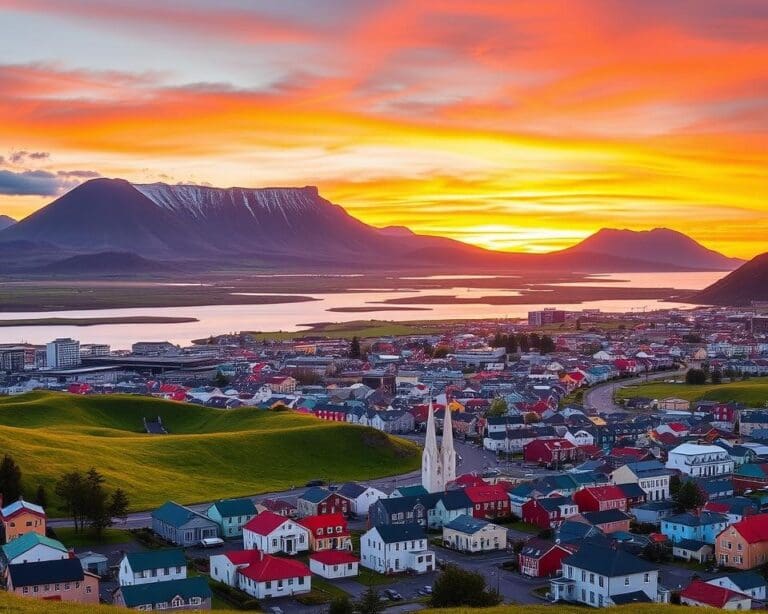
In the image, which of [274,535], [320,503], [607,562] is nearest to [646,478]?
[320,503]

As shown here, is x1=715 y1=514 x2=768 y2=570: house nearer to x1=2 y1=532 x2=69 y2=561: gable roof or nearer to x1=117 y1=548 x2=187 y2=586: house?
x1=117 y1=548 x2=187 y2=586: house

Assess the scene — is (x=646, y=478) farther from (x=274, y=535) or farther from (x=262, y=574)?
(x=262, y=574)

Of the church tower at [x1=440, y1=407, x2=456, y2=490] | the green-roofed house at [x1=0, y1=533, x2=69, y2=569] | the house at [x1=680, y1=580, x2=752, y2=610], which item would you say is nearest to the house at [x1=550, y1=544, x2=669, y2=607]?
the house at [x1=680, y1=580, x2=752, y2=610]

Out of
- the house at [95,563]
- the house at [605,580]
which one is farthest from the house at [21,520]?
the house at [605,580]

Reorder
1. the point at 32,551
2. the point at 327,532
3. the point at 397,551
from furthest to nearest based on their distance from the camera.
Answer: the point at 327,532 < the point at 397,551 < the point at 32,551

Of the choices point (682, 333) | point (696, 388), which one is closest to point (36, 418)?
point (696, 388)

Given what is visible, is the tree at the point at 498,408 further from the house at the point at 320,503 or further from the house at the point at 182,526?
the house at the point at 182,526
